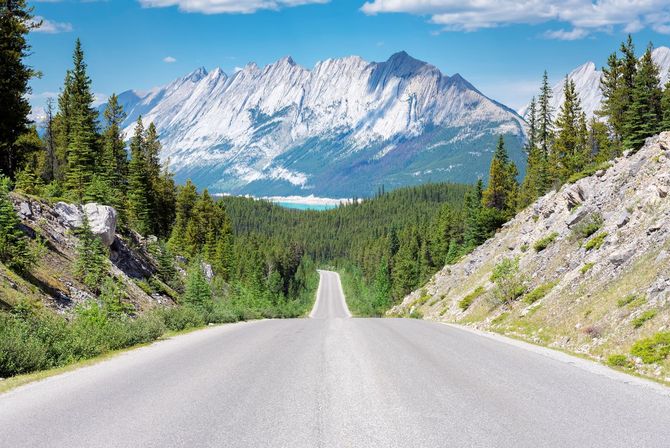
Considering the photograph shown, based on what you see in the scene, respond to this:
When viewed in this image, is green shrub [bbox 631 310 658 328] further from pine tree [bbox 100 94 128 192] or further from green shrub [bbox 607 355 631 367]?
pine tree [bbox 100 94 128 192]

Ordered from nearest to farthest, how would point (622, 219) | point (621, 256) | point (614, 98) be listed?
point (621, 256), point (622, 219), point (614, 98)

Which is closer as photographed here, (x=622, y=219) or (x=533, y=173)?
(x=622, y=219)

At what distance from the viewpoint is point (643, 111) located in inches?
1898

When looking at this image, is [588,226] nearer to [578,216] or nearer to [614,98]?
[578,216]

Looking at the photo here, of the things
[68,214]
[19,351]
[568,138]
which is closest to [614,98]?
[568,138]

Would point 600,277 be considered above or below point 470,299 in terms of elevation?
above

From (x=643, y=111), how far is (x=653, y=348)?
137ft

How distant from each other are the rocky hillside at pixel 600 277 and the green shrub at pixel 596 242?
0.07 meters

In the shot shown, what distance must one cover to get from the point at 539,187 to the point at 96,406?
237 feet

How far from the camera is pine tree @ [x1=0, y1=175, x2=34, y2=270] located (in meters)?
21.0

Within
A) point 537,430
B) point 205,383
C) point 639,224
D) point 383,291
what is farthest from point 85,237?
point 383,291

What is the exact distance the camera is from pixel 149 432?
7535 millimetres

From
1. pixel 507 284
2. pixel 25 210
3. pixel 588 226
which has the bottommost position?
pixel 507 284

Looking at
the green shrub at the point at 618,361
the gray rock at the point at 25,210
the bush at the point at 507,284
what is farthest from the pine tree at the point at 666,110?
the gray rock at the point at 25,210
